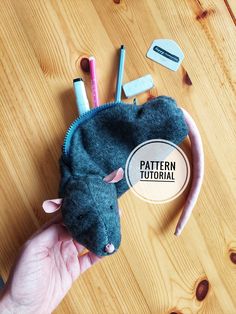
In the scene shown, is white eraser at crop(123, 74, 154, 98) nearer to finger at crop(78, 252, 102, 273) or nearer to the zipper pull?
the zipper pull

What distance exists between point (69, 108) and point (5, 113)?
8cm

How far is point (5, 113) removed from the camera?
477 millimetres

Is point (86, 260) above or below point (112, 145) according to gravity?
below

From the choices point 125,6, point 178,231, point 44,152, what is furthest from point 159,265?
point 125,6

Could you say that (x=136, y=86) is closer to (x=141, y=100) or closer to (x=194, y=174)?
(x=141, y=100)

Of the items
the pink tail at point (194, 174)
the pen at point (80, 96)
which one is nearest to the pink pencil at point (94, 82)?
the pen at point (80, 96)

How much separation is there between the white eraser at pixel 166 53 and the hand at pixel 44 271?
0.25 m

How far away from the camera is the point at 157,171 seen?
1.55 feet

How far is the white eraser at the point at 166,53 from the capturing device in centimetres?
49

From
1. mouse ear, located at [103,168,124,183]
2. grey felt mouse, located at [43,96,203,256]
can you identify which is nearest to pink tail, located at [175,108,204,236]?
grey felt mouse, located at [43,96,203,256]

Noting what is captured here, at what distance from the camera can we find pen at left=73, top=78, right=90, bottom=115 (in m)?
0.47

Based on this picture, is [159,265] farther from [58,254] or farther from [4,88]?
[4,88]

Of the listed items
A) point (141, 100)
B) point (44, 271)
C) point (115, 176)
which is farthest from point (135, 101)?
point (44, 271)

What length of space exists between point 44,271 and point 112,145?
0.57 feet
